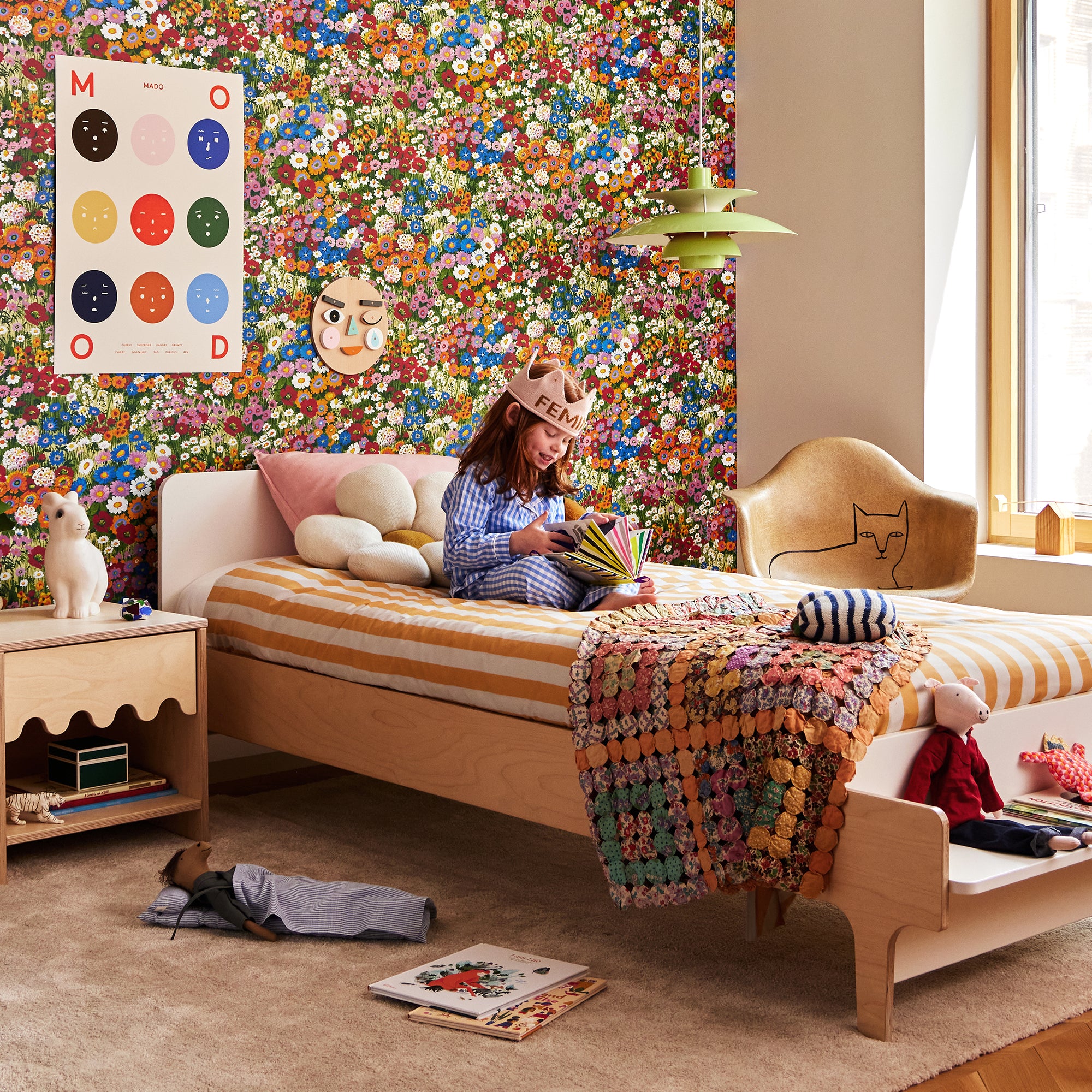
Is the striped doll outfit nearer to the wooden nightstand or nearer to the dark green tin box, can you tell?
the wooden nightstand

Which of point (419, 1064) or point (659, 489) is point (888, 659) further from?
point (659, 489)

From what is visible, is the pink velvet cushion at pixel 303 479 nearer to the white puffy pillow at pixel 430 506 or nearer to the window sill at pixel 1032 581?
the white puffy pillow at pixel 430 506

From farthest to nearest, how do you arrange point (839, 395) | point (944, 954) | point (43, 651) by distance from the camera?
point (839, 395)
point (43, 651)
point (944, 954)

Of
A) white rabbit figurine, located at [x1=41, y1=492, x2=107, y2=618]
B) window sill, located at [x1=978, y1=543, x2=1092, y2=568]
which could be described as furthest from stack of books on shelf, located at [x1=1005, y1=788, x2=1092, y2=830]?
white rabbit figurine, located at [x1=41, y1=492, x2=107, y2=618]

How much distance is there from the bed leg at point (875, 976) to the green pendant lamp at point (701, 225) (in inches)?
84.1

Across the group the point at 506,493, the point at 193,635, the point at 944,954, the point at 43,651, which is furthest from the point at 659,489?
the point at 944,954

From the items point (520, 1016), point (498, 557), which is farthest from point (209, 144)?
point (520, 1016)

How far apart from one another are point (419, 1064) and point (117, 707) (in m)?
1.27

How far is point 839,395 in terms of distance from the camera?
13.9 feet

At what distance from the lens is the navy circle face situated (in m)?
3.20

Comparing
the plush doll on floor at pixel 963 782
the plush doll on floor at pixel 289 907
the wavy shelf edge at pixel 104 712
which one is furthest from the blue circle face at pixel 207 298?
the plush doll on floor at pixel 963 782

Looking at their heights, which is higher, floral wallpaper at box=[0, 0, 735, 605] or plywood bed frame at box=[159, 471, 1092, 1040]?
floral wallpaper at box=[0, 0, 735, 605]

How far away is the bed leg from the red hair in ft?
4.38

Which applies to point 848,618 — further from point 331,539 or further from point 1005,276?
point 1005,276
